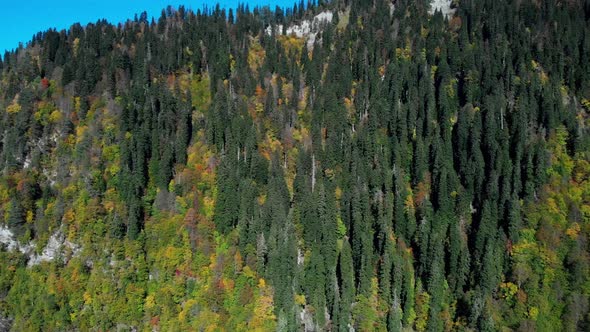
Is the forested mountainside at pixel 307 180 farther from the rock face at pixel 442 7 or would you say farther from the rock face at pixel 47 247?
the rock face at pixel 442 7

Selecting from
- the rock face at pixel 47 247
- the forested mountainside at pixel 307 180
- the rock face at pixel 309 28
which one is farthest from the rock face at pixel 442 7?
the rock face at pixel 47 247

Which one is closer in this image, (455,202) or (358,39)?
(455,202)

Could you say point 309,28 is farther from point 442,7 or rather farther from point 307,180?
point 307,180

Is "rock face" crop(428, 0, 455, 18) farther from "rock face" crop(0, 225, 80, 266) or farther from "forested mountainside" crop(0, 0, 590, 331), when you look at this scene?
"rock face" crop(0, 225, 80, 266)

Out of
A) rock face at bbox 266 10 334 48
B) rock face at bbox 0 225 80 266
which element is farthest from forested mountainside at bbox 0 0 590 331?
rock face at bbox 266 10 334 48

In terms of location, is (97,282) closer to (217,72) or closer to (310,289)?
(310,289)

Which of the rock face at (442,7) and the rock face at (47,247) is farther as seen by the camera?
the rock face at (442,7)

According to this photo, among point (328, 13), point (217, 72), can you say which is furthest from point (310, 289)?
point (328, 13)
